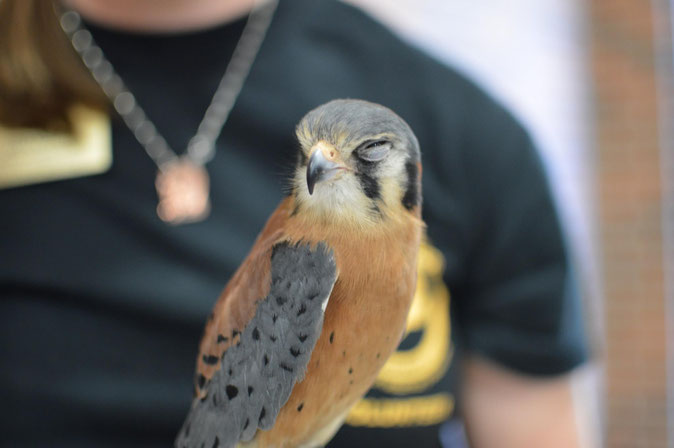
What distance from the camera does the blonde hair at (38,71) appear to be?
22.3 inches

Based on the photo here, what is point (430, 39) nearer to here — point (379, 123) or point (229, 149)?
point (229, 149)

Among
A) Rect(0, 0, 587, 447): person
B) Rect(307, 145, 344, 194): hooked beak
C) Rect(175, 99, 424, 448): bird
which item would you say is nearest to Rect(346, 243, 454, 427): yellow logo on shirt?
Rect(0, 0, 587, 447): person

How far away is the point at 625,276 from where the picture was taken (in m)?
2.97

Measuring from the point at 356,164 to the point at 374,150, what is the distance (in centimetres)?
2

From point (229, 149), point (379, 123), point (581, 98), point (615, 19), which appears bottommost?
point (379, 123)

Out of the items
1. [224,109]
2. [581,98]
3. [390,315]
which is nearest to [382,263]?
[390,315]

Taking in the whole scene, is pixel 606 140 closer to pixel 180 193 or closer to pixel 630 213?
pixel 630 213

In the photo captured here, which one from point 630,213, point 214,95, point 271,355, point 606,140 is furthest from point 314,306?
point 606,140

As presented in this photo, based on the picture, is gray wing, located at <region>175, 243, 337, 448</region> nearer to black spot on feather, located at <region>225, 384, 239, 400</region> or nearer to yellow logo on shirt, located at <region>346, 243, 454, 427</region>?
black spot on feather, located at <region>225, 384, 239, 400</region>

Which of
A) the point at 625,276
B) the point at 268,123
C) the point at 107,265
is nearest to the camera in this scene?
the point at 268,123

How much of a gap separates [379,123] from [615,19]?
190 cm

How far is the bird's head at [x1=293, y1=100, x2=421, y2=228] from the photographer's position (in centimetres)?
28

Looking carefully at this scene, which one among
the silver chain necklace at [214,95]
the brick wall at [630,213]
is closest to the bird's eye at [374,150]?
the silver chain necklace at [214,95]

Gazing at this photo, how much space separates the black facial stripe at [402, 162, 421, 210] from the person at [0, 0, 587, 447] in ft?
0.92
